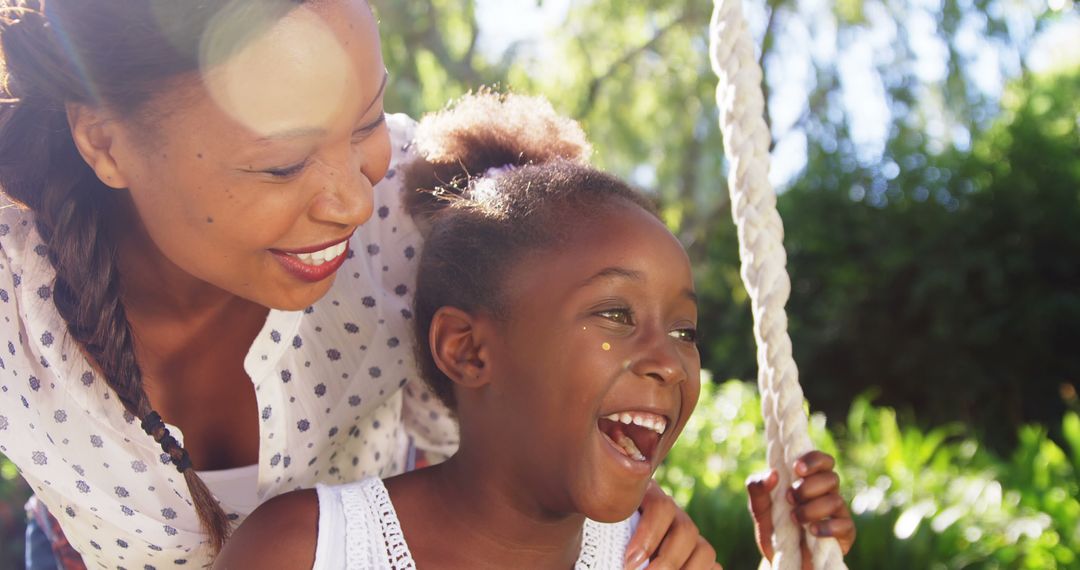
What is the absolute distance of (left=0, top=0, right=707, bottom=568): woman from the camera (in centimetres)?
152

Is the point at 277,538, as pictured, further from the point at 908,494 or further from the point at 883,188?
the point at 883,188

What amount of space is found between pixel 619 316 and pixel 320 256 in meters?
0.45

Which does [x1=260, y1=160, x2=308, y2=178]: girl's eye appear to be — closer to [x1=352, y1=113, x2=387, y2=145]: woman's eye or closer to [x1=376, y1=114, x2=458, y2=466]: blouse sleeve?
[x1=352, y1=113, x2=387, y2=145]: woman's eye

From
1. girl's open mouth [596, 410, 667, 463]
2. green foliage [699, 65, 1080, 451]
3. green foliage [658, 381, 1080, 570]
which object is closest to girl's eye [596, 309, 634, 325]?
girl's open mouth [596, 410, 667, 463]

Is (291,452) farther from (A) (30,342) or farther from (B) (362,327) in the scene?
(A) (30,342)

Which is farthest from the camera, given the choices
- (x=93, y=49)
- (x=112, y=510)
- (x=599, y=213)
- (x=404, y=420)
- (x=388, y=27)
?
(x=388, y=27)

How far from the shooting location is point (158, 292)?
6.07 ft

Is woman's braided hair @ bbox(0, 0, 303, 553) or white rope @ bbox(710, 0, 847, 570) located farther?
white rope @ bbox(710, 0, 847, 570)

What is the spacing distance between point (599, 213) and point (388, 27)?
496 centimetres

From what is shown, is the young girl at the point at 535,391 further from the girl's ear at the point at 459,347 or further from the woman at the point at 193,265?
the woman at the point at 193,265

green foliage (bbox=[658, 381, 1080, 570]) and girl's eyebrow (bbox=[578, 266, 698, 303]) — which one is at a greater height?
→ green foliage (bbox=[658, 381, 1080, 570])

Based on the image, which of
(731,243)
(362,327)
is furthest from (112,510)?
(731,243)

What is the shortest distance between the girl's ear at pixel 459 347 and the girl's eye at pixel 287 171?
1.10 feet

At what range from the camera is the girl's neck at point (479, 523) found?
5.51 ft
